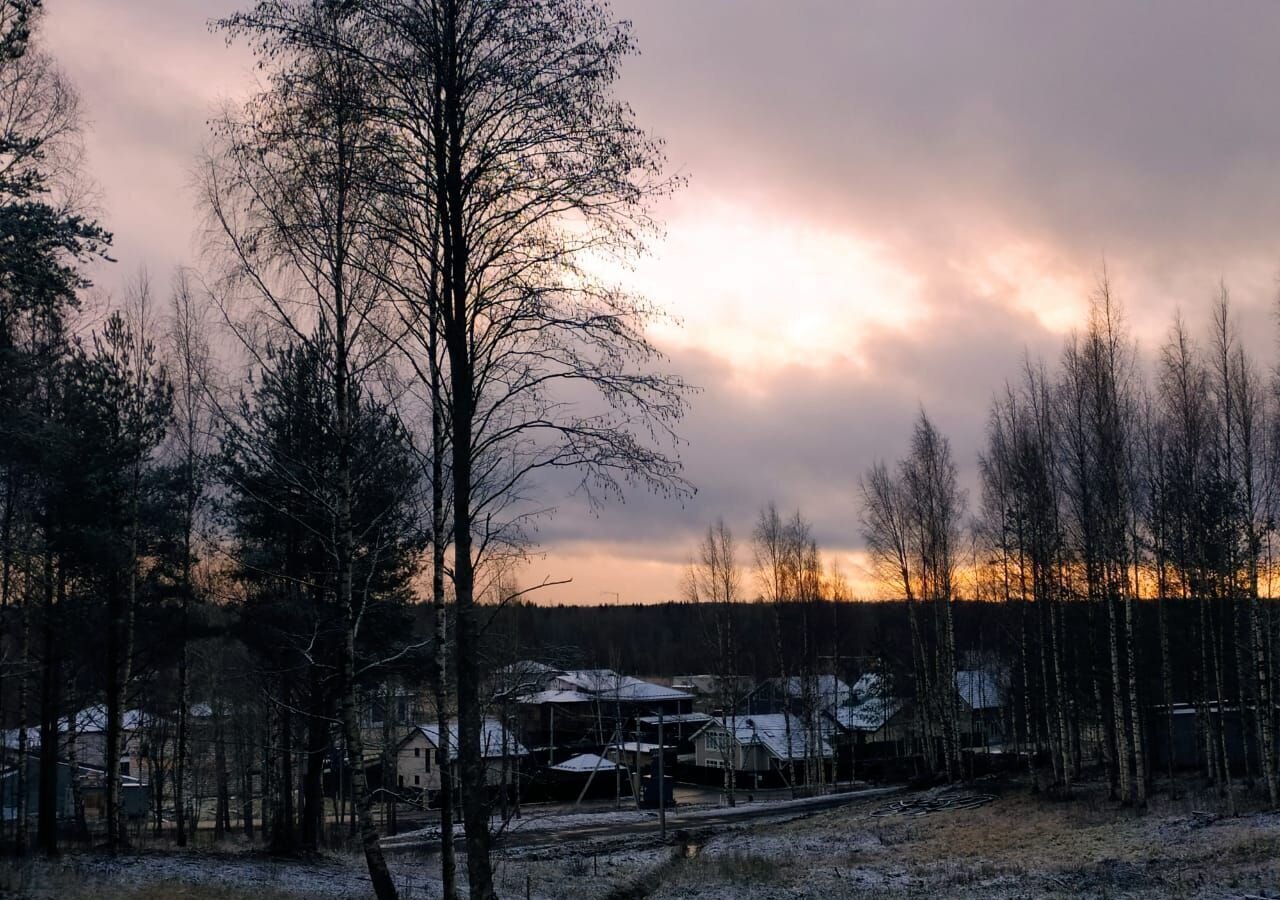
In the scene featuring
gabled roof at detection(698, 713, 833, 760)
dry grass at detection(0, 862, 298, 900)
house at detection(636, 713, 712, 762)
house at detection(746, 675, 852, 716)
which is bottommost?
house at detection(636, 713, 712, 762)

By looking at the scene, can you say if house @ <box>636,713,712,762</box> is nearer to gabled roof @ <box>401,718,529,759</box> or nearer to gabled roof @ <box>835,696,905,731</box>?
gabled roof @ <box>835,696,905,731</box>

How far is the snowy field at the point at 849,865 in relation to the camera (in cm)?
1591

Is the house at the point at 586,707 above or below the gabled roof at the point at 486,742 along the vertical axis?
below

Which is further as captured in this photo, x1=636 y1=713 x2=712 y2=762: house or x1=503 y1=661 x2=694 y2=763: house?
Answer: x1=636 y1=713 x2=712 y2=762: house

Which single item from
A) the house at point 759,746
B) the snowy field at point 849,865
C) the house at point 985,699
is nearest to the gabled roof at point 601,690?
the house at point 759,746

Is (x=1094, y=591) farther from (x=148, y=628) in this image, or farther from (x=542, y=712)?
(x=542, y=712)

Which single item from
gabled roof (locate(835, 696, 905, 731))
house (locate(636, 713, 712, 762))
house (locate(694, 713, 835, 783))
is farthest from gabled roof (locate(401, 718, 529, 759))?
gabled roof (locate(835, 696, 905, 731))

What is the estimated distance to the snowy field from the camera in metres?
15.9

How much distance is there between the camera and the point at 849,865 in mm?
22000

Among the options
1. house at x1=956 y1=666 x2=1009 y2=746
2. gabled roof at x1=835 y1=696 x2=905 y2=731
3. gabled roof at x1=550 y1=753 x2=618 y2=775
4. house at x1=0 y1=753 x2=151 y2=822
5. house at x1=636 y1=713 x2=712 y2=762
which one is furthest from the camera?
house at x1=636 y1=713 x2=712 y2=762

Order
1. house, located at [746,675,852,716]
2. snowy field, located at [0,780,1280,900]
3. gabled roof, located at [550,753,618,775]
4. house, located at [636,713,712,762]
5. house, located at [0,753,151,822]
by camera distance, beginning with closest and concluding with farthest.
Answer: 1. snowy field, located at [0,780,1280,900]
2. house, located at [0,753,151,822]
3. gabled roof, located at [550,753,618,775]
4. house, located at [746,675,852,716]
5. house, located at [636,713,712,762]

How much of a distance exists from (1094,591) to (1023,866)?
14467 mm

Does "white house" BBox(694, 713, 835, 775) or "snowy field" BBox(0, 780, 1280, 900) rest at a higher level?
"snowy field" BBox(0, 780, 1280, 900)

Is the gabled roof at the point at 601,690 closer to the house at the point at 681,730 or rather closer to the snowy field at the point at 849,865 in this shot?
the house at the point at 681,730
